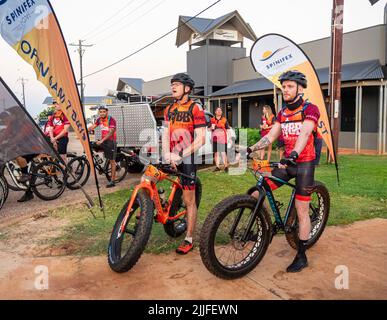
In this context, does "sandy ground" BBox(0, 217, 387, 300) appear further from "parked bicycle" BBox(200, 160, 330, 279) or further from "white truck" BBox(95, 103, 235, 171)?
"white truck" BBox(95, 103, 235, 171)

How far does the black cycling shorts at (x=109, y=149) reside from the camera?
8984 millimetres

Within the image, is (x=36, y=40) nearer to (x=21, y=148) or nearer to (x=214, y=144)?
(x=21, y=148)

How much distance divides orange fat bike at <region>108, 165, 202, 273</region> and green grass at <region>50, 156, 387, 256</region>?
0.41 meters

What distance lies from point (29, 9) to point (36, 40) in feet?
1.21

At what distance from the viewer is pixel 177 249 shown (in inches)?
172

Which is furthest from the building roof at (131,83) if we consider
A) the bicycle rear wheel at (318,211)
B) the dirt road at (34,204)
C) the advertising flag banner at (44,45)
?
the bicycle rear wheel at (318,211)

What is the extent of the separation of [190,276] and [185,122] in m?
1.67

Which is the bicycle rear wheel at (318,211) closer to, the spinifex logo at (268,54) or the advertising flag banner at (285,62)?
the advertising flag banner at (285,62)

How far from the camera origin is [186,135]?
4.35 m

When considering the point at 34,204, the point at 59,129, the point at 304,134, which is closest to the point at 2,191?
the point at 34,204

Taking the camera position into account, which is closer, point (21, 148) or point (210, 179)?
point (21, 148)

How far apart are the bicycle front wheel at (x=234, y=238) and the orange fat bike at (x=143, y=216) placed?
595 millimetres

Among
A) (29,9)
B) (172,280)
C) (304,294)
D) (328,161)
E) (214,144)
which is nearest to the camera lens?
(304,294)
